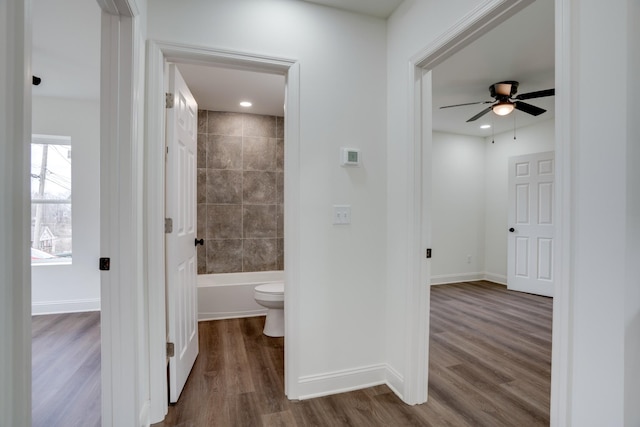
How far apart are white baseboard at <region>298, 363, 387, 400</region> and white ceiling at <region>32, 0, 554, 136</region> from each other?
2399mm

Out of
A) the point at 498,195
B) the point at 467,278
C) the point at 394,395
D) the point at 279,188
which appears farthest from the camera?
the point at 467,278

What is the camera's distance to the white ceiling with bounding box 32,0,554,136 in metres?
2.08

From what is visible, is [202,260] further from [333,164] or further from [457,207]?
[457,207]

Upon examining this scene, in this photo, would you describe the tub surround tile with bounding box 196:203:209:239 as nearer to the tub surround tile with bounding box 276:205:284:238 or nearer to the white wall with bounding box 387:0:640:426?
the tub surround tile with bounding box 276:205:284:238

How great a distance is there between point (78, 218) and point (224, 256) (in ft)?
5.44

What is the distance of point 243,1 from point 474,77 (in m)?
2.36

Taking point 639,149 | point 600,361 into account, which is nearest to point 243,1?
point 639,149

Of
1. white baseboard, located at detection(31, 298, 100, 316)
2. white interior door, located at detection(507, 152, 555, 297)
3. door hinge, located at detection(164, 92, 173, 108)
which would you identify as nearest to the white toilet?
door hinge, located at detection(164, 92, 173, 108)

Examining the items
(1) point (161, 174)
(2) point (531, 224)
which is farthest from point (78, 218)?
(2) point (531, 224)

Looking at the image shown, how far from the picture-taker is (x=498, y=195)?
208 inches

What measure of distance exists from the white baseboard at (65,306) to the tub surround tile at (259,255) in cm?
174

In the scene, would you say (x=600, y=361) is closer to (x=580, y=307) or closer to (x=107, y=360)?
(x=580, y=307)

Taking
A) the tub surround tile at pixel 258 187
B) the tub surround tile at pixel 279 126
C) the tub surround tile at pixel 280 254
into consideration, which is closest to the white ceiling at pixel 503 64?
the tub surround tile at pixel 279 126

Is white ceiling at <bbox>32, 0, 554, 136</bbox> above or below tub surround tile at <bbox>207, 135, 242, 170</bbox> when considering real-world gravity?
above
